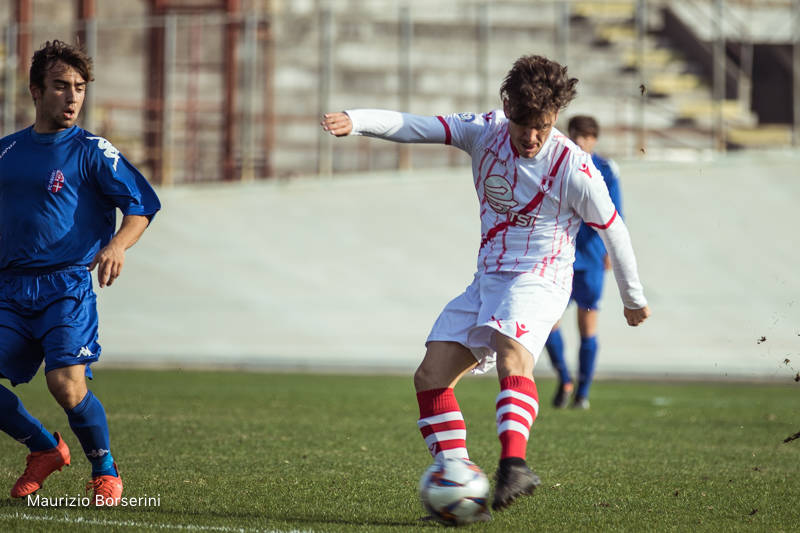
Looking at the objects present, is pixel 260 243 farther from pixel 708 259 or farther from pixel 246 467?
pixel 246 467

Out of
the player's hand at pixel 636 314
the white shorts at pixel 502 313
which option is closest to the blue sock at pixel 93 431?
the white shorts at pixel 502 313

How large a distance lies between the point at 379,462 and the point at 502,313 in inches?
79.1

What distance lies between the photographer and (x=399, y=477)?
18.7 ft

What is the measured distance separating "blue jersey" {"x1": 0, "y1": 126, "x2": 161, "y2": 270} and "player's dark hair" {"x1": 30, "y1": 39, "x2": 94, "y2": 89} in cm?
24

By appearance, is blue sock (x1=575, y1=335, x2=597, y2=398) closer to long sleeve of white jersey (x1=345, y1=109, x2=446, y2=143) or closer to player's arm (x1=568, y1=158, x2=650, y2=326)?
player's arm (x1=568, y1=158, x2=650, y2=326)

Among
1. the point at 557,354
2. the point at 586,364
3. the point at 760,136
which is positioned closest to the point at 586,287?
the point at 557,354

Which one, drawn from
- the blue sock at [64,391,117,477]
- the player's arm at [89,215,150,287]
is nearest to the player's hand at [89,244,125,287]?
the player's arm at [89,215,150,287]

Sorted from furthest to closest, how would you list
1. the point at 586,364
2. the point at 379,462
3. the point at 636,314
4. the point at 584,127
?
the point at 586,364 < the point at 584,127 < the point at 379,462 < the point at 636,314

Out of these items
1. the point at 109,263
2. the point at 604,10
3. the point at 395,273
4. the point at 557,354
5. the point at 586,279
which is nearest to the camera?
the point at 109,263

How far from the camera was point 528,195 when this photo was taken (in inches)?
180

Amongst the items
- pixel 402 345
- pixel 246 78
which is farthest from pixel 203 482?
pixel 246 78

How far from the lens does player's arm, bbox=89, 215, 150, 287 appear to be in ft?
14.6

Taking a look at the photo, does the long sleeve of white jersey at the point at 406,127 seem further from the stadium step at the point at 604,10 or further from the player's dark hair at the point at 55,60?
the stadium step at the point at 604,10

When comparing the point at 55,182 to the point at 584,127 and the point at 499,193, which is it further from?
the point at 584,127
